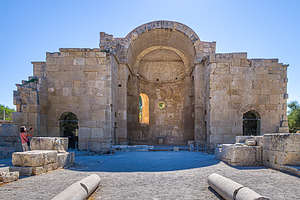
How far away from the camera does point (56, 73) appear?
972cm

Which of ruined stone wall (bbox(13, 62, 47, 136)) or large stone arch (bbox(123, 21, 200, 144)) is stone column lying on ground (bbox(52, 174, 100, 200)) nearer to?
ruined stone wall (bbox(13, 62, 47, 136))

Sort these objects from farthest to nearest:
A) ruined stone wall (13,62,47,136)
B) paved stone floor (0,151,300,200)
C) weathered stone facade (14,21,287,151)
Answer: weathered stone facade (14,21,287,151), ruined stone wall (13,62,47,136), paved stone floor (0,151,300,200)

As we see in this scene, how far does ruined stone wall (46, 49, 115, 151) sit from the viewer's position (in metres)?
9.57

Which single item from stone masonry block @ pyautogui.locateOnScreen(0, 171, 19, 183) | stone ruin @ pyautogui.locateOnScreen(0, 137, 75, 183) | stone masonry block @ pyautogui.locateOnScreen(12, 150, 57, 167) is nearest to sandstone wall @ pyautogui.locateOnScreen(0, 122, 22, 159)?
stone ruin @ pyautogui.locateOnScreen(0, 137, 75, 183)

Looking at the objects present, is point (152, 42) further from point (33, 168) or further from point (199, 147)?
point (33, 168)

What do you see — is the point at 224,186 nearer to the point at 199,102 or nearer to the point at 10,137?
the point at 199,102

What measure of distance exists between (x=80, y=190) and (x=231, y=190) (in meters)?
2.52

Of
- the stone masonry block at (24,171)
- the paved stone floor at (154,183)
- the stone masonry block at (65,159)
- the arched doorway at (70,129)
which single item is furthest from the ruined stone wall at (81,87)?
the stone masonry block at (24,171)

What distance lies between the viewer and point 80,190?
3.36 meters

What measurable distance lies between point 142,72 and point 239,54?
934cm

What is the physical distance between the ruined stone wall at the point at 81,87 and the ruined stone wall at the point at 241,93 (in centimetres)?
522

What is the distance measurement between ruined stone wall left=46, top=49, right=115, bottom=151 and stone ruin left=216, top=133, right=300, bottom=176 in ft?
18.7

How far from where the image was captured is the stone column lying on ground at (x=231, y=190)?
9.40 feet

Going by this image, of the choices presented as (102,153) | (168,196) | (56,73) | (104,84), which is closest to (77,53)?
(56,73)
